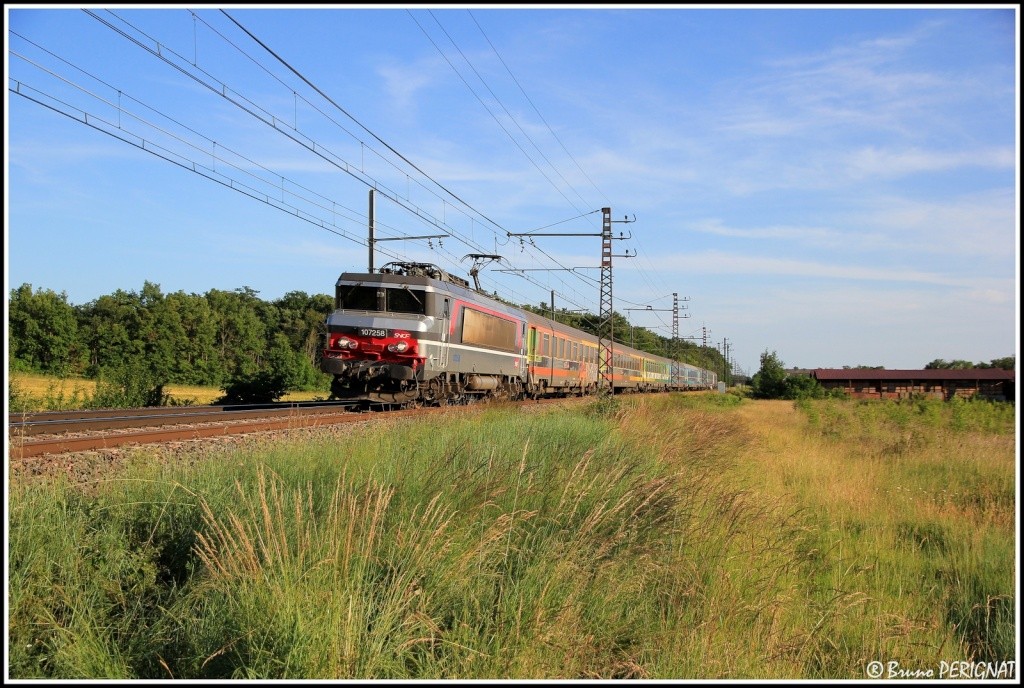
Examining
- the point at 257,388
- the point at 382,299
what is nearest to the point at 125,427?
the point at 382,299

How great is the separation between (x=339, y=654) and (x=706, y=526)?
15.4 feet

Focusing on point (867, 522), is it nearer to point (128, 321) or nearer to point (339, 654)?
point (339, 654)

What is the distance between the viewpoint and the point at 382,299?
18531mm

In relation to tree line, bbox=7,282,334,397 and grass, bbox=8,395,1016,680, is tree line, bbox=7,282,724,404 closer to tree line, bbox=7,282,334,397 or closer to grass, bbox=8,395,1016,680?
tree line, bbox=7,282,334,397

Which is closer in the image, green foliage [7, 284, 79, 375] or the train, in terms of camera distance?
the train

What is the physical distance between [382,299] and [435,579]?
1436 cm

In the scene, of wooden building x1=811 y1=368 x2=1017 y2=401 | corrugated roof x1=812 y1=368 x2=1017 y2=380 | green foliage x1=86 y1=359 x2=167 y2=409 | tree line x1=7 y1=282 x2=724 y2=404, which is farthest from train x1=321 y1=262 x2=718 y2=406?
corrugated roof x1=812 y1=368 x2=1017 y2=380

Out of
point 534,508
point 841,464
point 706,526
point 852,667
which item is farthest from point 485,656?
point 841,464

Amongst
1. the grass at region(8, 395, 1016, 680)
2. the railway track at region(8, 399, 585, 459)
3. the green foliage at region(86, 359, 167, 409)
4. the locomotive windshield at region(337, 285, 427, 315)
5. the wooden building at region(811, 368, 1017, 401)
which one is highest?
the locomotive windshield at region(337, 285, 427, 315)

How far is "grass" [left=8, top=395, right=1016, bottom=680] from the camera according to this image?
154 inches

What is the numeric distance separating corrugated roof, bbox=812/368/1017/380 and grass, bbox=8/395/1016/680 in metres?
53.9

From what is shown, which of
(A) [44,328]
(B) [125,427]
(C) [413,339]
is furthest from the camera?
(A) [44,328]

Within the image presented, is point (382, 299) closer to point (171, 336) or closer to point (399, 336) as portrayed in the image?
point (399, 336)

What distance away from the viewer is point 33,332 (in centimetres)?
3788
